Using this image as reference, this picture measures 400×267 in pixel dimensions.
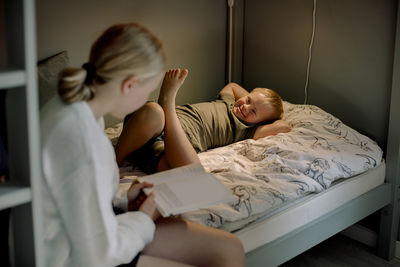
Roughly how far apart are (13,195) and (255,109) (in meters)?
1.43

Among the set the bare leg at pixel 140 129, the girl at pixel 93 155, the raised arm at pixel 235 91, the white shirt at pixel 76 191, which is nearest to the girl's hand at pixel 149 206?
the girl at pixel 93 155

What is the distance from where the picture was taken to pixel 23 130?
→ 956 mm

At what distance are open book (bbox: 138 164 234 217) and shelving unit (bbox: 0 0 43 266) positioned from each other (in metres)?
0.34

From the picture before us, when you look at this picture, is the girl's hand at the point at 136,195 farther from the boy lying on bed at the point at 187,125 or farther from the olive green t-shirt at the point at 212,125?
the olive green t-shirt at the point at 212,125

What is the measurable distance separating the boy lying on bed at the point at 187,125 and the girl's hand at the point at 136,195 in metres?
0.42

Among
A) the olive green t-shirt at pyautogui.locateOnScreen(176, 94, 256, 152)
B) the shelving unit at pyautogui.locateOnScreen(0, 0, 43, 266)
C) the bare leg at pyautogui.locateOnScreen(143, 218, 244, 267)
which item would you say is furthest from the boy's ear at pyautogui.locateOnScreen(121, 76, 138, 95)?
the olive green t-shirt at pyautogui.locateOnScreen(176, 94, 256, 152)

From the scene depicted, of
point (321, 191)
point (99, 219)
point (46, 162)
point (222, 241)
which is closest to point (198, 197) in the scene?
point (222, 241)

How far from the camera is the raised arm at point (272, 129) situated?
213 cm

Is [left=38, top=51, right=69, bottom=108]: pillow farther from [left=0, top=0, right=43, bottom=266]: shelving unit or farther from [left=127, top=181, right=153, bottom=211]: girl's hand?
[left=0, top=0, right=43, bottom=266]: shelving unit

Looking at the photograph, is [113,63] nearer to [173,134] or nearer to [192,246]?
[192,246]

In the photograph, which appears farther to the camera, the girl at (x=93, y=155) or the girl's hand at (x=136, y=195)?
the girl's hand at (x=136, y=195)

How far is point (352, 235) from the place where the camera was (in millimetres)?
2340

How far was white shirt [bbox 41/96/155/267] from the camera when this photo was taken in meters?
1.02

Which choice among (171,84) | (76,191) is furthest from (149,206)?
(171,84)
